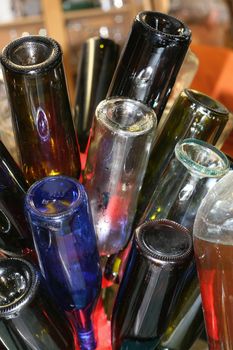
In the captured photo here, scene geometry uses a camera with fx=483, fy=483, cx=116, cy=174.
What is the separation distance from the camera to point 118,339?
0.33m

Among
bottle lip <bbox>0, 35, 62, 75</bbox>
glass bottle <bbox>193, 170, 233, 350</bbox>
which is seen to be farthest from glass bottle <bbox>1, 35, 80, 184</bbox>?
glass bottle <bbox>193, 170, 233, 350</bbox>

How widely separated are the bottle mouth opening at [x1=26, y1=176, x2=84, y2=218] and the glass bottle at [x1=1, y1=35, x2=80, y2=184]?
5 centimetres

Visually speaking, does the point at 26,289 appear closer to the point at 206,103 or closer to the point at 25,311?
the point at 25,311

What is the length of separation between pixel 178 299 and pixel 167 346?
5cm

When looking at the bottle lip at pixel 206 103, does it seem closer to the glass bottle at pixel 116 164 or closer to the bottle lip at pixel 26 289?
the glass bottle at pixel 116 164

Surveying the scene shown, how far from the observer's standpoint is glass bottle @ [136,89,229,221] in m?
0.34

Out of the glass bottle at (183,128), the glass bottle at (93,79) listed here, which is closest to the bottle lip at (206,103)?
the glass bottle at (183,128)

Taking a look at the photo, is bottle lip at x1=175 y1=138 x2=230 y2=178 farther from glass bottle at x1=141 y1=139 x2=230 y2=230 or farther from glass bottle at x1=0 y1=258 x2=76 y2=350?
glass bottle at x1=0 y1=258 x2=76 y2=350

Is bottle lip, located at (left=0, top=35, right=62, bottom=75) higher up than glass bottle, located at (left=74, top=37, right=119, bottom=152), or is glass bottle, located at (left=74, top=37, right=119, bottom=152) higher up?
bottle lip, located at (left=0, top=35, right=62, bottom=75)

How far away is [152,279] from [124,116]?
11 cm

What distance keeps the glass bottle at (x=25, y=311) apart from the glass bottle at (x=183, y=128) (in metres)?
0.12

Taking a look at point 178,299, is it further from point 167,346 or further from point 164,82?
point 164,82

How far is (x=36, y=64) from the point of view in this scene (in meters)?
0.30

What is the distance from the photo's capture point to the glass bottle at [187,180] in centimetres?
31
